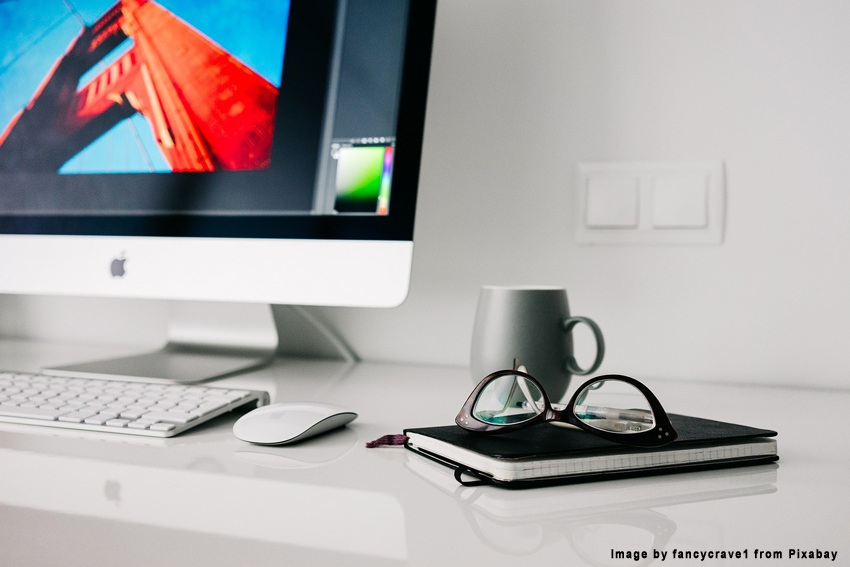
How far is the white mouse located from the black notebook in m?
0.08

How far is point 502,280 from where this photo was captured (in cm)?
91

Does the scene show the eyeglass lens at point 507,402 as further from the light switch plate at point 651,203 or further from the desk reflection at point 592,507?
the light switch plate at point 651,203

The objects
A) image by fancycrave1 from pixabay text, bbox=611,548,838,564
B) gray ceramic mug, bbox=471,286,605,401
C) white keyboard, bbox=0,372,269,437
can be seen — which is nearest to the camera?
image by fancycrave1 from pixabay text, bbox=611,548,838,564

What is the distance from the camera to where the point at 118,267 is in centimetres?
78

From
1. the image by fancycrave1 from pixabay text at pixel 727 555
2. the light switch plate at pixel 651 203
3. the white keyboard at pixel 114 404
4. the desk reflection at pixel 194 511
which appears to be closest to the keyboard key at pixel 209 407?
the white keyboard at pixel 114 404

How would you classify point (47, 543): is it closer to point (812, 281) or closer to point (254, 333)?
point (254, 333)

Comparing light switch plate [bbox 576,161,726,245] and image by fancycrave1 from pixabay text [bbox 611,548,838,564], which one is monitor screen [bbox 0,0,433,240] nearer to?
light switch plate [bbox 576,161,726,245]

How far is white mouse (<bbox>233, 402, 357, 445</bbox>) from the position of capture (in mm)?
486

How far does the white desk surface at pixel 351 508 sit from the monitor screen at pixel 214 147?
0.25 meters

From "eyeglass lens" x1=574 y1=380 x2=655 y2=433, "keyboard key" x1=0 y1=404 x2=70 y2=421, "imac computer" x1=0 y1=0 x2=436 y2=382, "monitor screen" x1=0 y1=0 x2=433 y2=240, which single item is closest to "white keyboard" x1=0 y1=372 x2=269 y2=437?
"keyboard key" x1=0 y1=404 x2=70 y2=421

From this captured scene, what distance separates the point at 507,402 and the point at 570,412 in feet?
0.14

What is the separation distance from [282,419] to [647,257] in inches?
21.9

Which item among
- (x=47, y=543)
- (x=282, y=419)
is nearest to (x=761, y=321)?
(x=282, y=419)

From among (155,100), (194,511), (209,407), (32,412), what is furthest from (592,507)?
(155,100)
